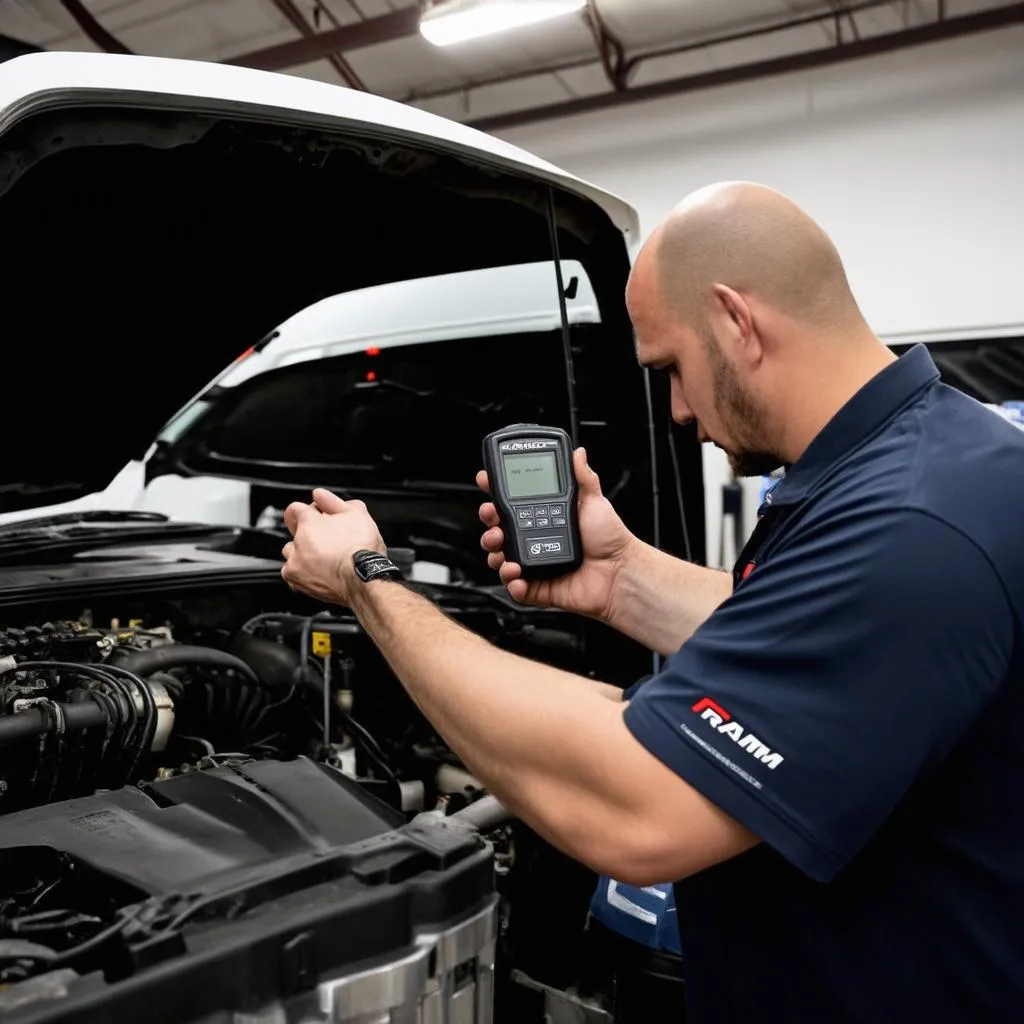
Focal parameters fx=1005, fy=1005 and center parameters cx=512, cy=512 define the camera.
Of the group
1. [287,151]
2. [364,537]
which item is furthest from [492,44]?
[364,537]

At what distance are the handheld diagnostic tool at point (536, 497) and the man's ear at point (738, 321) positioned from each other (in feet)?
1.52

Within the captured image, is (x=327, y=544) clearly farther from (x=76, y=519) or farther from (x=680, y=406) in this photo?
(x=76, y=519)

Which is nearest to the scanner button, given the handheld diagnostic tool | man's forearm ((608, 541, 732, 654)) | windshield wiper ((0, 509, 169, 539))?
the handheld diagnostic tool

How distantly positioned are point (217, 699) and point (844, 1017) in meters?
1.28

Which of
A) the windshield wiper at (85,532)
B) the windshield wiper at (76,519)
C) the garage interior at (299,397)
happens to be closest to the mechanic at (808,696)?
the garage interior at (299,397)

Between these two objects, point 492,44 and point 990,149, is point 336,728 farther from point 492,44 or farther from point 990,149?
point 492,44

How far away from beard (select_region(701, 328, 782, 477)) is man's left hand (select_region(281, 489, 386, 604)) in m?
0.50

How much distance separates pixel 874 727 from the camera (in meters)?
0.88

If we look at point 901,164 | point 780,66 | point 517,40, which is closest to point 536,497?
point 901,164

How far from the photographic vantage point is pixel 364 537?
1383 mm

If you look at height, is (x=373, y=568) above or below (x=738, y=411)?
below

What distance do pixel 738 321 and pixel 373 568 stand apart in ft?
1.77

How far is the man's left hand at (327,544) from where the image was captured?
1.36 meters

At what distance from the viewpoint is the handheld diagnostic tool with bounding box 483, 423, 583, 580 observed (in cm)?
151
